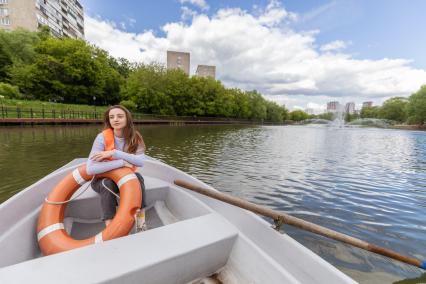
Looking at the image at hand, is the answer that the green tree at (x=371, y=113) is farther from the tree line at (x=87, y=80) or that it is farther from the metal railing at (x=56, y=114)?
the metal railing at (x=56, y=114)

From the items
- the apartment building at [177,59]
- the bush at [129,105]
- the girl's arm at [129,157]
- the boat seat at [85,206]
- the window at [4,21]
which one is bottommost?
the boat seat at [85,206]

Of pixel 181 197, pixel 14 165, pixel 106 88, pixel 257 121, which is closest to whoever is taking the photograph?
pixel 181 197

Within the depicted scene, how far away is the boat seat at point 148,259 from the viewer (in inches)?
50.9

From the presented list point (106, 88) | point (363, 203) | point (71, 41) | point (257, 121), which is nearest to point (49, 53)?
point (71, 41)

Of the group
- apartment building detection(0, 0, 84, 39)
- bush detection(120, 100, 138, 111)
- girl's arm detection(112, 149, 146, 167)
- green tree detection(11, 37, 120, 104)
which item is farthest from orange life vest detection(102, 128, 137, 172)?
apartment building detection(0, 0, 84, 39)

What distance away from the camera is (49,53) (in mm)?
32125

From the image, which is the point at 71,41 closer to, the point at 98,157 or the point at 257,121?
the point at 98,157

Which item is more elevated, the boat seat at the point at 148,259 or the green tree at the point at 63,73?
the green tree at the point at 63,73

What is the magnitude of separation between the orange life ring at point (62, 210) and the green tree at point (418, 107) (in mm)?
71371

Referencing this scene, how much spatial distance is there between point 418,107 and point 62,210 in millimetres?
72982

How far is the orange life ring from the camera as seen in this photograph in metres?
1.90

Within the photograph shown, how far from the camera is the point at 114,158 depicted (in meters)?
2.39

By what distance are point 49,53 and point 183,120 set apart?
80.0 feet

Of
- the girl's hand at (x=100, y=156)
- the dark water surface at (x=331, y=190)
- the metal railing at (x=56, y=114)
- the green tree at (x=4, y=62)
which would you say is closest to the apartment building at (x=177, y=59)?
the metal railing at (x=56, y=114)
